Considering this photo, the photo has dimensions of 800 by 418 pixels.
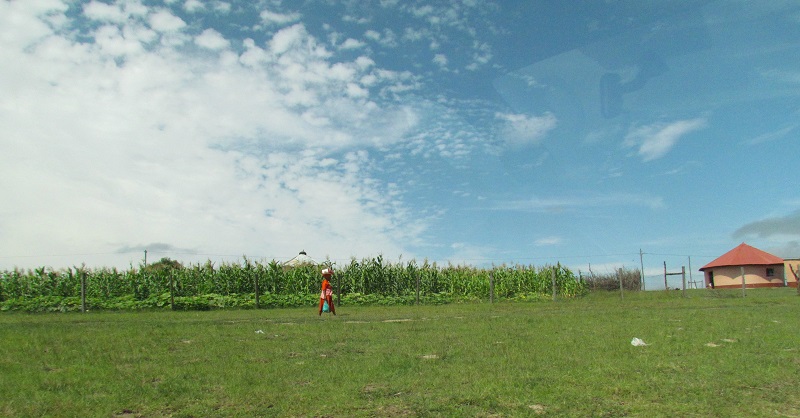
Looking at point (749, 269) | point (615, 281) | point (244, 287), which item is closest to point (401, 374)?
point (244, 287)

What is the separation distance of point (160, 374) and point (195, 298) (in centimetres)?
2295

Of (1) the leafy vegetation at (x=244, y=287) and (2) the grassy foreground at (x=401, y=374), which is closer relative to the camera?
(2) the grassy foreground at (x=401, y=374)

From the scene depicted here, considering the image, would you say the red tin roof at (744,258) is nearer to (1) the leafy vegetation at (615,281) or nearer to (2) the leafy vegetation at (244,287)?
(1) the leafy vegetation at (615,281)

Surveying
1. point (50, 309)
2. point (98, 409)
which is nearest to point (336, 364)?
point (98, 409)

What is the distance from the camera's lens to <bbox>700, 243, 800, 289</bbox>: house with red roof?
59.2 m

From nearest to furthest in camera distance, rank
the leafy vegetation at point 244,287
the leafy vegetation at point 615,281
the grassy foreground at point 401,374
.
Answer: the grassy foreground at point 401,374 < the leafy vegetation at point 244,287 < the leafy vegetation at point 615,281

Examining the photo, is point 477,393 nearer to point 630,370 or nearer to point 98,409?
point 630,370

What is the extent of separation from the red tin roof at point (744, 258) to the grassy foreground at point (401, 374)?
5590 cm

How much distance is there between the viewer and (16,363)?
26.9 ft

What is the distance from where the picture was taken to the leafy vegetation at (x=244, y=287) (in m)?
28.8

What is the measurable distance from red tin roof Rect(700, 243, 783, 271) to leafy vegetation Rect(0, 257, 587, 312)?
32.5 m

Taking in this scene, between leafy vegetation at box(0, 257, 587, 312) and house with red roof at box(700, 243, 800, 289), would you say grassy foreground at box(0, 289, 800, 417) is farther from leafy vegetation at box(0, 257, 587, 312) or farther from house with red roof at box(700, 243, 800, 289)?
house with red roof at box(700, 243, 800, 289)

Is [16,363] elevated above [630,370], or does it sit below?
above

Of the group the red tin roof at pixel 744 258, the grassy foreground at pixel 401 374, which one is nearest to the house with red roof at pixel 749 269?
the red tin roof at pixel 744 258
